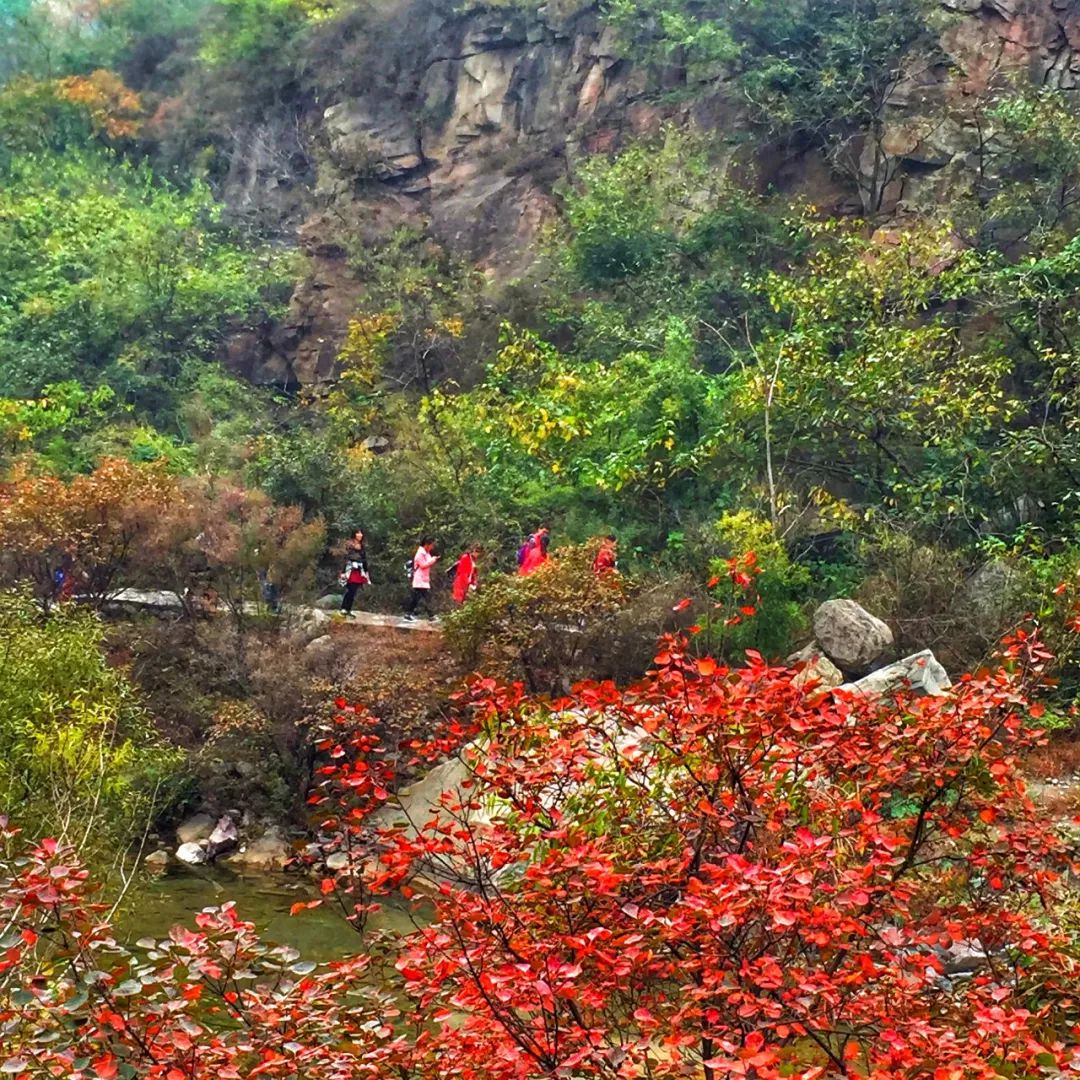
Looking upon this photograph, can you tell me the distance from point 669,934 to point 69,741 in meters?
5.40

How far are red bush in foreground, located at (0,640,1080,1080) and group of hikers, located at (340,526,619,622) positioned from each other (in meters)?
9.64

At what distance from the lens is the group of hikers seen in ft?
50.0

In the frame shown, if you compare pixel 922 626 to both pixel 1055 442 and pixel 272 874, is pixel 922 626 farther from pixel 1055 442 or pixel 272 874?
pixel 272 874

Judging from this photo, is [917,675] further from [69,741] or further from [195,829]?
[195,829]

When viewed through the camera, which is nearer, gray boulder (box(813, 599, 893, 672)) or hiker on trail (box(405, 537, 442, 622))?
gray boulder (box(813, 599, 893, 672))

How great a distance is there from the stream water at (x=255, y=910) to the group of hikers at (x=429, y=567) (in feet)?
14.4

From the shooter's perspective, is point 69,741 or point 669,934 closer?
point 669,934

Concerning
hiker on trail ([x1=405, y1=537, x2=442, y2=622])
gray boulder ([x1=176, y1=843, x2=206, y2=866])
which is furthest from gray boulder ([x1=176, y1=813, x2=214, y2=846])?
hiker on trail ([x1=405, y1=537, x2=442, y2=622])

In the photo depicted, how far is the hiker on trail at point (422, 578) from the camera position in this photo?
16.9 m

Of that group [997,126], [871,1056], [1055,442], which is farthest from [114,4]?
[871,1056]

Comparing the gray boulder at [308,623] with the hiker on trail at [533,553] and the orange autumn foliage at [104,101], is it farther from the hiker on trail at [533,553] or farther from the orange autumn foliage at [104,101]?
the orange autumn foliage at [104,101]

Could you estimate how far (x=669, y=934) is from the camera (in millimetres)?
3555

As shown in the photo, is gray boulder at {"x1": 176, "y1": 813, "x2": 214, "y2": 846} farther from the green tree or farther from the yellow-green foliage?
the green tree

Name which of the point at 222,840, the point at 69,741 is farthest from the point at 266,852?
the point at 69,741
